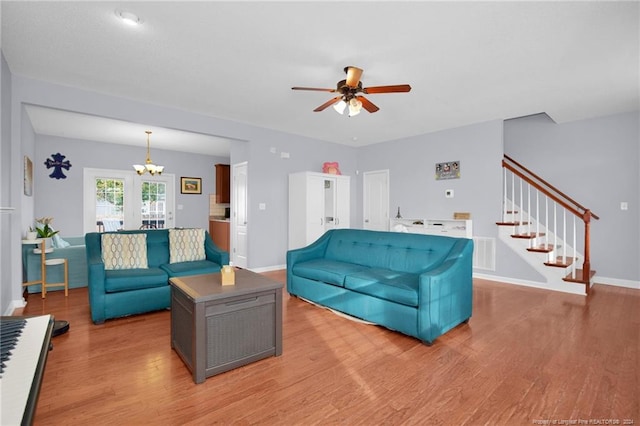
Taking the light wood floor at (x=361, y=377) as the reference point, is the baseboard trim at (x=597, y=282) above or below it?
above

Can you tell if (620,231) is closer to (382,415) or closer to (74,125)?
(382,415)

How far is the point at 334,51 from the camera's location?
302 centimetres

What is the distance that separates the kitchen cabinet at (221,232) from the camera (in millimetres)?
7305

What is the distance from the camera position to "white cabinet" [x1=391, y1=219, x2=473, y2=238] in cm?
555

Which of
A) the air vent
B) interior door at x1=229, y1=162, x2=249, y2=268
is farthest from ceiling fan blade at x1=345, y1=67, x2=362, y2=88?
the air vent

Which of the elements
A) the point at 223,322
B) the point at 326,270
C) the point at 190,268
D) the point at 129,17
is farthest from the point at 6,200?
the point at 326,270

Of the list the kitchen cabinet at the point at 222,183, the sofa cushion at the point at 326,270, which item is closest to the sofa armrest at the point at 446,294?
the sofa cushion at the point at 326,270

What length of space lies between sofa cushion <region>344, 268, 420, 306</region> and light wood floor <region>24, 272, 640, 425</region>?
35 cm

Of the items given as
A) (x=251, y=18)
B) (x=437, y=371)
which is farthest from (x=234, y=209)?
(x=437, y=371)

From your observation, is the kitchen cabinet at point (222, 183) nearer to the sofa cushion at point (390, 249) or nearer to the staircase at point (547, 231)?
the sofa cushion at point (390, 249)

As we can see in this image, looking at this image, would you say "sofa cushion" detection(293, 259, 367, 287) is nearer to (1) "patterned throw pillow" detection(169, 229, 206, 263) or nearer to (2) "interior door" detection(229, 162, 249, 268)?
(1) "patterned throw pillow" detection(169, 229, 206, 263)

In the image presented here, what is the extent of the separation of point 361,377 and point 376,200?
5.21m

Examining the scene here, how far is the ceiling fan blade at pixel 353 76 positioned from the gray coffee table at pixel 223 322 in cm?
204

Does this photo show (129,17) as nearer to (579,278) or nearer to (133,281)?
(133,281)
